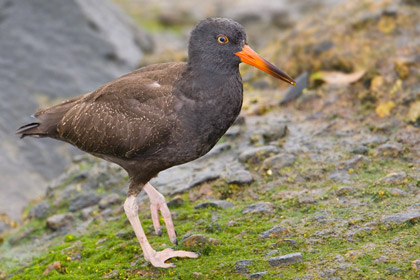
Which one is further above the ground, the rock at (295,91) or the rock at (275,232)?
the rock at (295,91)

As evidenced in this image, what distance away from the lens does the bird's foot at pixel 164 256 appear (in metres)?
6.32

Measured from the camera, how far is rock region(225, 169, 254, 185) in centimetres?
783

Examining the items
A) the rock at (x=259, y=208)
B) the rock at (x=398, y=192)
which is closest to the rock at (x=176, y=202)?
the rock at (x=259, y=208)

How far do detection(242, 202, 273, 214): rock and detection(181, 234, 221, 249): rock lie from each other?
76 cm

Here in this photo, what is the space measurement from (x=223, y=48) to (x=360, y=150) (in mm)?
2661

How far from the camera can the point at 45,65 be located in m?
12.6

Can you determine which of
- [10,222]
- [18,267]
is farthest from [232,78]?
[10,222]

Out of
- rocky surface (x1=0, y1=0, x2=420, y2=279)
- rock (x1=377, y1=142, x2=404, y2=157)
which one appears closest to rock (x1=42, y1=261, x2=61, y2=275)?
rocky surface (x1=0, y1=0, x2=420, y2=279)

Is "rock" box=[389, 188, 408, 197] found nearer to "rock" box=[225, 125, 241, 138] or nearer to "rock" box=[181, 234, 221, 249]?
"rock" box=[181, 234, 221, 249]

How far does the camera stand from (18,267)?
24.4 feet

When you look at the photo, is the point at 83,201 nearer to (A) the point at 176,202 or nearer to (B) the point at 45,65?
(A) the point at 176,202

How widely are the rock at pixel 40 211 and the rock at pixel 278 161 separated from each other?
3.51 meters

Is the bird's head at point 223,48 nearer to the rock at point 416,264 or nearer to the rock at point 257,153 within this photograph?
the rock at point 257,153

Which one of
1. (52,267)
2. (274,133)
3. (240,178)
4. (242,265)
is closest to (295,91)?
(274,133)
